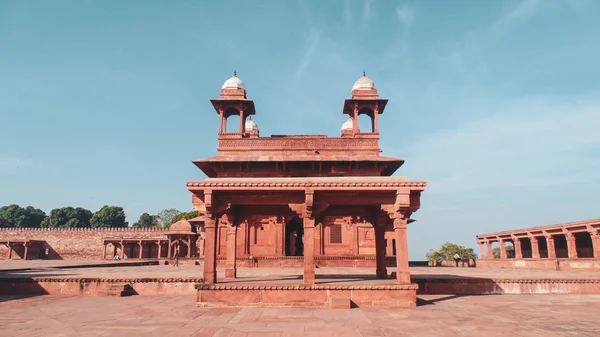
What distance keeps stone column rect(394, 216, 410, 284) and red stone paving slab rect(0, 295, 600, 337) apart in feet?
2.88

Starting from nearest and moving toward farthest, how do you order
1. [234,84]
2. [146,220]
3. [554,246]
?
[234,84], [554,246], [146,220]

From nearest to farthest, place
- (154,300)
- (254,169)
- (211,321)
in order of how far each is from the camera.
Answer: (211,321) < (154,300) < (254,169)

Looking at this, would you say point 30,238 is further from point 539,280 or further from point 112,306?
point 539,280

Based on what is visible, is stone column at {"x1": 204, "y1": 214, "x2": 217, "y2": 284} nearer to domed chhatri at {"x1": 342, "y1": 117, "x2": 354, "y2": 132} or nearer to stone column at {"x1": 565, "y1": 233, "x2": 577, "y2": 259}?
domed chhatri at {"x1": 342, "y1": 117, "x2": 354, "y2": 132}

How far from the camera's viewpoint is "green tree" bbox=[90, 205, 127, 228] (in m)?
89.9

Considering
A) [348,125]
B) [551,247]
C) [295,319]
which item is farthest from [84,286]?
[551,247]

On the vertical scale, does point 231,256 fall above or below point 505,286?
above

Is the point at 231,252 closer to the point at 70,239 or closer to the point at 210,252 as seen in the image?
the point at 210,252

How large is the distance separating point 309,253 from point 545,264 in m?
25.6

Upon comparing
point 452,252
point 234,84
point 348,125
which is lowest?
point 452,252

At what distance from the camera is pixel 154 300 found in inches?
414

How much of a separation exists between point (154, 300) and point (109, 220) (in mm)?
91168

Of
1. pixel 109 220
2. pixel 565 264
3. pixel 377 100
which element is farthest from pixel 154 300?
pixel 109 220

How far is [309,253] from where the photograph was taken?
980 cm
